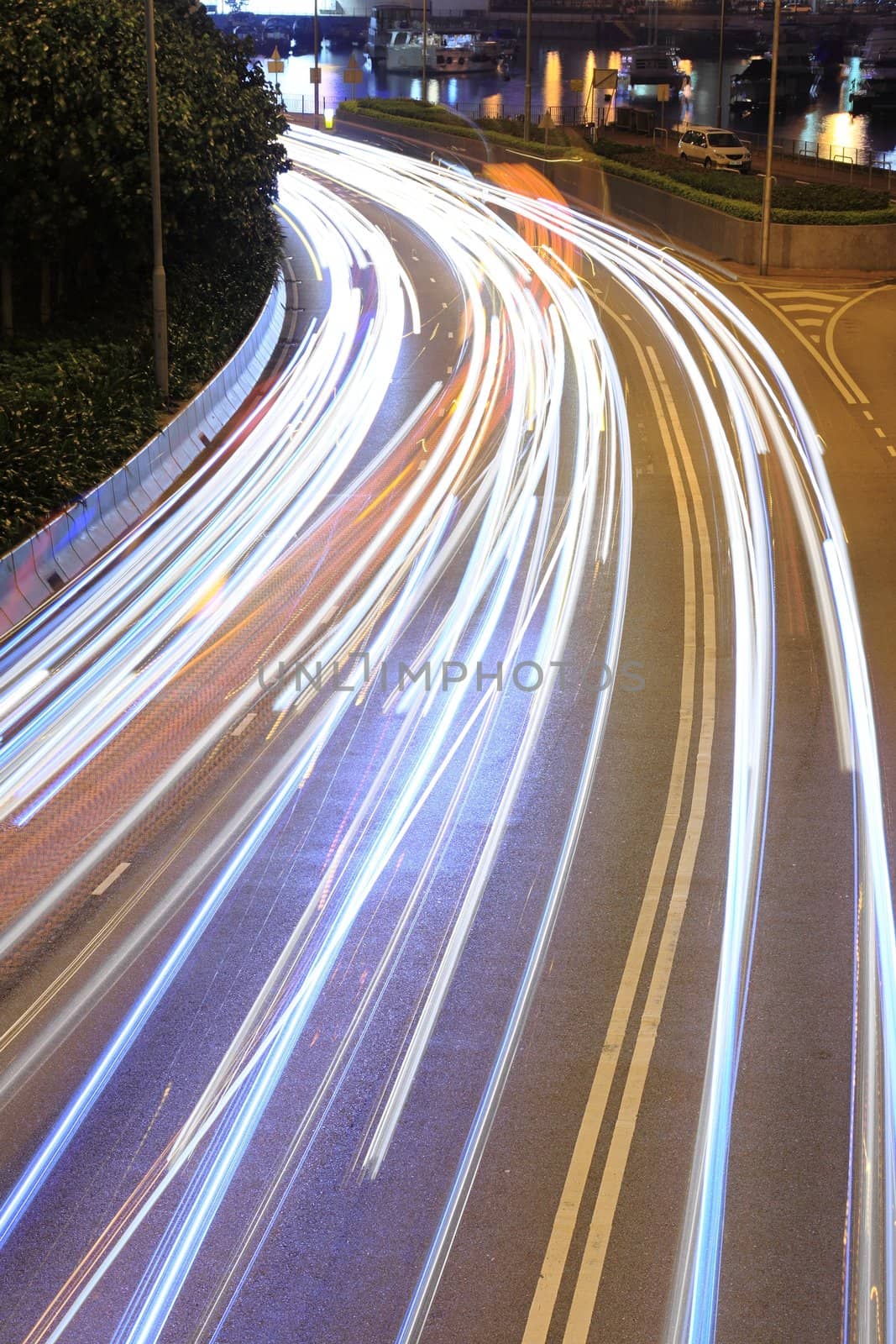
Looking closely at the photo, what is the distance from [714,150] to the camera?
51375mm

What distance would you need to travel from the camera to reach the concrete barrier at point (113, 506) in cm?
1836

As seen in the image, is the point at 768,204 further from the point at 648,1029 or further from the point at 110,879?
the point at 648,1029

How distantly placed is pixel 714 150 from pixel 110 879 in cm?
4466

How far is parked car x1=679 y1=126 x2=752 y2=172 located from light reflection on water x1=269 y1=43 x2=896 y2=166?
1563 centimetres

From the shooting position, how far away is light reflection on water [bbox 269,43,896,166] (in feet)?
262

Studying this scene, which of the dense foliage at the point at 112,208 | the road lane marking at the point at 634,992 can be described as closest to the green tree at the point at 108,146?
the dense foliage at the point at 112,208

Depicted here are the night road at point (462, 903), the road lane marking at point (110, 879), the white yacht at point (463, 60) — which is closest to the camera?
the night road at point (462, 903)

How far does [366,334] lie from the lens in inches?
1305

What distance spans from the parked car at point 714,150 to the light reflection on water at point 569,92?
15633 millimetres

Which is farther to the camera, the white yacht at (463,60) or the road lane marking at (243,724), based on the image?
the white yacht at (463,60)

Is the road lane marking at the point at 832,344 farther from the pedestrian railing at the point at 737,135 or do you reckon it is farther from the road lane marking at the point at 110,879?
the road lane marking at the point at 110,879

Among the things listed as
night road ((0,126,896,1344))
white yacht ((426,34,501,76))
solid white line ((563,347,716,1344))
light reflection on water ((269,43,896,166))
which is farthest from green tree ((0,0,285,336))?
white yacht ((426,34,501,76))

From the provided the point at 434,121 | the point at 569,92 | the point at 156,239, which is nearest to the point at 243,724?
the point at 156,239

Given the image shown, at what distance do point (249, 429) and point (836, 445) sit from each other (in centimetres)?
975
